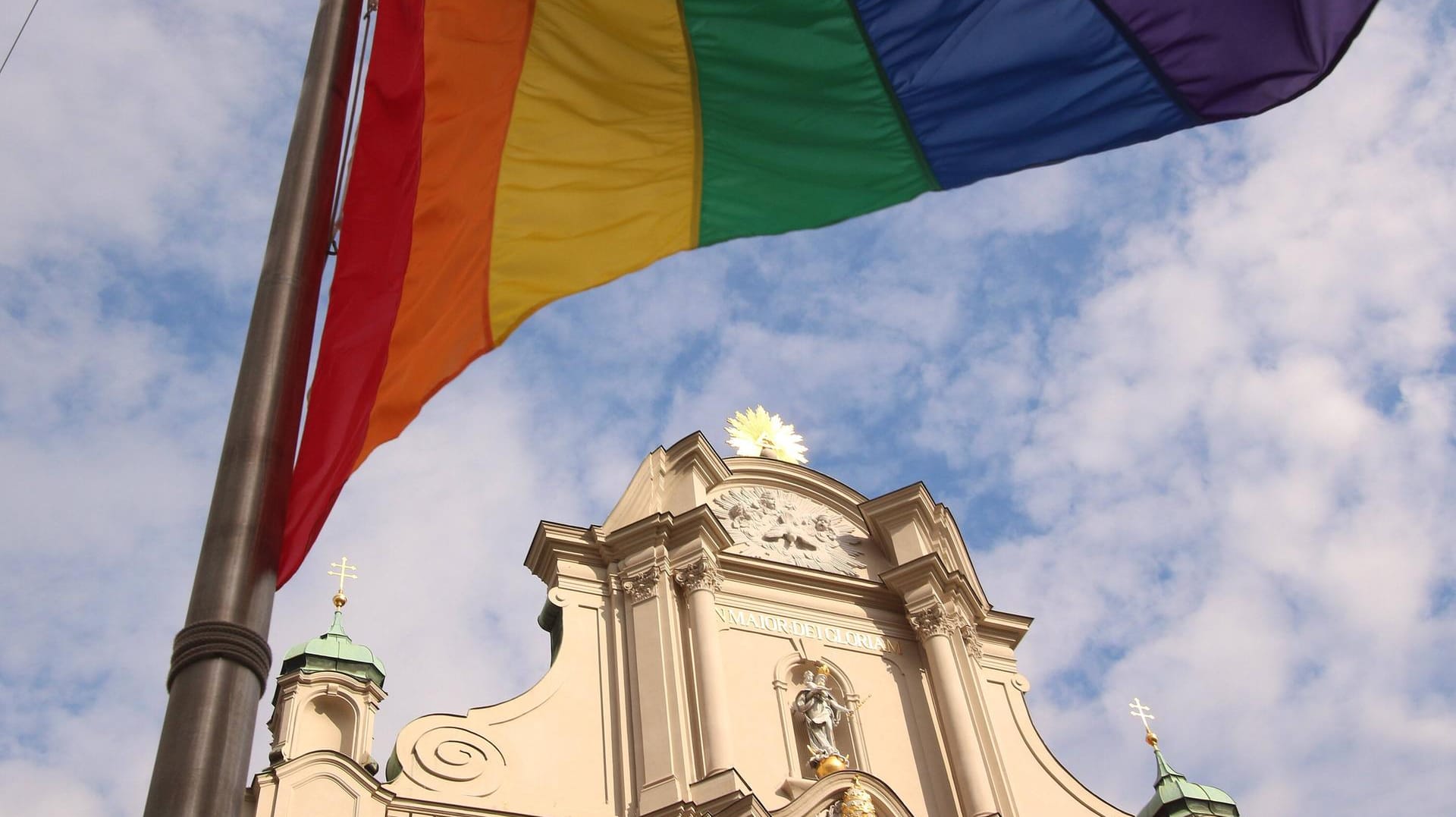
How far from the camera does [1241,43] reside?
7.33m

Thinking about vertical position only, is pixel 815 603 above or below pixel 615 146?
above

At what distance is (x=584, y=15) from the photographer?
7988mm

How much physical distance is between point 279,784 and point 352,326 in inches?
377

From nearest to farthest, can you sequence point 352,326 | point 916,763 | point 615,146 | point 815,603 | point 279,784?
point 352,326
point 615,146
point 279,784
point 916,763
point 815,603

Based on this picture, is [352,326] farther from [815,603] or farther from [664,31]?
[815,603]

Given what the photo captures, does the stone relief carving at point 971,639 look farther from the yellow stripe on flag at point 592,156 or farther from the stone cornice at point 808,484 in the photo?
the yellow stripe on flag at point 592,156

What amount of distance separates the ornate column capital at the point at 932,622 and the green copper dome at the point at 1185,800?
376cm

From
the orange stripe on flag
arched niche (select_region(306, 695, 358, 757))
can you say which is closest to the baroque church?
arched niche (select_region(306, 695, 358, 757))

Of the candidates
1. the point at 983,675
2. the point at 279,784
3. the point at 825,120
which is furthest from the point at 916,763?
the point at 825,120

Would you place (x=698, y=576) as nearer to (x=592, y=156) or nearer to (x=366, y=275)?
(x=592, y=156)

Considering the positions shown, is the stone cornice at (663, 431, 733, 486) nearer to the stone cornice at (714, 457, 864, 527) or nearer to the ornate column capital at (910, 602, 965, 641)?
the stone cornice at (714, 457, 864, 527)

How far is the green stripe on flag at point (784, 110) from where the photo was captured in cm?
793

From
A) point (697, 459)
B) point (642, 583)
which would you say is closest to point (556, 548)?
point (642, 583)

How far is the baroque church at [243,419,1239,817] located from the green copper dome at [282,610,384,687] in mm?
27
